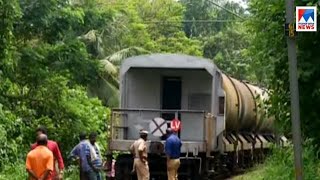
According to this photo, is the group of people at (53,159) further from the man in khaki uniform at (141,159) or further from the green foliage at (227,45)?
the green foliage at (227,45)

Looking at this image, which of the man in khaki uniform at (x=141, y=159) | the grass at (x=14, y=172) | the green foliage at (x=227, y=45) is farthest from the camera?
the green foliage at (x=227, y=45)

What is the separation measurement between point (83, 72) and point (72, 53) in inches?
40.5

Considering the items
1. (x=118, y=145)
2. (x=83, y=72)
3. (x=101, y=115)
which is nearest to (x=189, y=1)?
(x=101, y=115)

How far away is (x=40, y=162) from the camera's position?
1188 centimetres

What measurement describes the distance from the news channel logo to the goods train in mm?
8231

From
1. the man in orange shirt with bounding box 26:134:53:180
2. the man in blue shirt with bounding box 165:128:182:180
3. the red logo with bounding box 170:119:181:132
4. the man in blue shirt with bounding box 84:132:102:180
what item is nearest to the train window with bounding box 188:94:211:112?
the red logo with bounding box 170:119:181:132

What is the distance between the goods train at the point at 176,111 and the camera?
19297mm

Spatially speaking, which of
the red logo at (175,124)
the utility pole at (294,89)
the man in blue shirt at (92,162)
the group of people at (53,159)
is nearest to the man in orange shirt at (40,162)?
the group of people at (53,159)

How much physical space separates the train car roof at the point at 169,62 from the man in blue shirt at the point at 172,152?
7.58 ft

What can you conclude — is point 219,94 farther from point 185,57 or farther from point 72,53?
point 72,53

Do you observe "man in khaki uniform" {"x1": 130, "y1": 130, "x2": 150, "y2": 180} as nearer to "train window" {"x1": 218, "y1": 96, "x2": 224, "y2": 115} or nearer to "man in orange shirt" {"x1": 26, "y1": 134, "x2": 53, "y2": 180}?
"train window" {"x1": 218, "y1": 96, "x2": 224, "y2": 115}

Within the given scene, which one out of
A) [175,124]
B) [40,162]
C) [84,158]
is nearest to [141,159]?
[175,124]

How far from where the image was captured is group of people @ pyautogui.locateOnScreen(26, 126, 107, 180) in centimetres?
1188

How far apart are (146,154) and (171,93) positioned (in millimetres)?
4049
